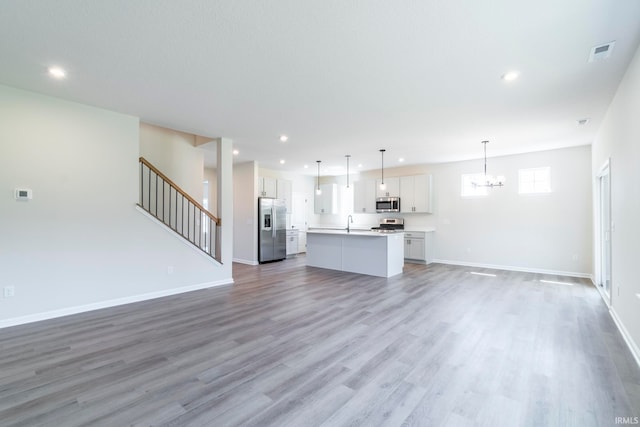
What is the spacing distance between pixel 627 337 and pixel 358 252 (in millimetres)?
4338

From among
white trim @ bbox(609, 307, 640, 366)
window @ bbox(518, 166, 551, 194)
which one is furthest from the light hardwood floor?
window @ bbox(518, 166, 551, 194)

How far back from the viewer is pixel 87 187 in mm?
3998

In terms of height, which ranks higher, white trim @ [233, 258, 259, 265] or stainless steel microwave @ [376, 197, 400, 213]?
stainless steel microwave @ [376, 197, 400, 213]

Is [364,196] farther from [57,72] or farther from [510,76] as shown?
[57,72]

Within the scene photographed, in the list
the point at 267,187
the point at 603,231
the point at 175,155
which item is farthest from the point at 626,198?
the point at 267,187

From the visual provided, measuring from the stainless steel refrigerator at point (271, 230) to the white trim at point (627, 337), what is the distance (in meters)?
6.89

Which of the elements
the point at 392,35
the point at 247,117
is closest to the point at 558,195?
the point at 392,35

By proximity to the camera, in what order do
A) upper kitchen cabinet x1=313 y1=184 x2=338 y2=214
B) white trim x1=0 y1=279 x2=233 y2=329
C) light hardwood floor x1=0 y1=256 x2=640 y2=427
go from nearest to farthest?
1. light hardwood floor x1=0 y1=256 x2=640 y2=427
2. white trim x1=0 y1=279 x2=233 y2=329
3. upper kitchen cabinet x1=313 y1=184 x2=338 y2=214

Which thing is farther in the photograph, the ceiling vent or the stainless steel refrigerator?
the stainless steel refrigerator

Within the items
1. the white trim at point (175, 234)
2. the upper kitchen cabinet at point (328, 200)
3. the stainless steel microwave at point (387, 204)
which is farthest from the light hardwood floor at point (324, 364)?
the upper kitchen cabinet at point (328, 200)

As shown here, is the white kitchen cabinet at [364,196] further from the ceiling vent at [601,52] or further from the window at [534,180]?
the ceiling vent at [601,52]

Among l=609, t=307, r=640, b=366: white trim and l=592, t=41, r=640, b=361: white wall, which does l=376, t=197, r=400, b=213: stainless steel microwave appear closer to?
l=592, t=41, r=640, b=361: white wall

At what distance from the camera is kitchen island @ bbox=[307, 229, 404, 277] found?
6.18 m

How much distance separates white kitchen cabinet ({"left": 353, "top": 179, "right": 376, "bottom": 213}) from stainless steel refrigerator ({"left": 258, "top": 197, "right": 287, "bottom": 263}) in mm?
2475
